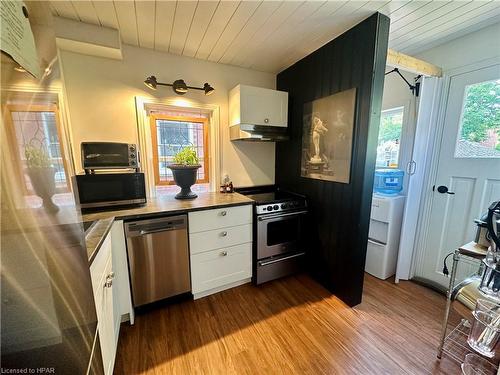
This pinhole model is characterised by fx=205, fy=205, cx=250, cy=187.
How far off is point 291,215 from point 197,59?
1.97 metres

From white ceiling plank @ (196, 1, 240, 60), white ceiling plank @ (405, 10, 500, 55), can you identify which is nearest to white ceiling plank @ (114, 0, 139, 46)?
white ceiling plank @ (196, 1, 240, 60)

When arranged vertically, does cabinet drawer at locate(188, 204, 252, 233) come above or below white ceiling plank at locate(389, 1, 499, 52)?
below

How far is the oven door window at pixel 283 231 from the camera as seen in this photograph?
212 cm

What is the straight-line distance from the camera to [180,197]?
6.87 feet

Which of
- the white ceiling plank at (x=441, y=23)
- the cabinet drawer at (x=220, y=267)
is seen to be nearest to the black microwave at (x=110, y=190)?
the cabinet drawer at (x=220, y=267)

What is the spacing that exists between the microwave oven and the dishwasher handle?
0.52 meters

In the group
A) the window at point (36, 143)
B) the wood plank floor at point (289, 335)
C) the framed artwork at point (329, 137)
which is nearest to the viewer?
the window at point (36, 143)

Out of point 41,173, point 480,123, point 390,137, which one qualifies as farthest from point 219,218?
point 480,123

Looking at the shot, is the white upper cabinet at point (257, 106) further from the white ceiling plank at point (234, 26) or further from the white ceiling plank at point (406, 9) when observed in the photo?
the white ceiling plank at point (406, 9)

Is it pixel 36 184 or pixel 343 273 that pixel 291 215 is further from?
pixel 36 184

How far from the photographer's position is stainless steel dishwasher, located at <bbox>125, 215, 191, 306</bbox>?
1609 millimetres

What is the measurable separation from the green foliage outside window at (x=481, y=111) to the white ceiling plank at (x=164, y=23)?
2.54 m

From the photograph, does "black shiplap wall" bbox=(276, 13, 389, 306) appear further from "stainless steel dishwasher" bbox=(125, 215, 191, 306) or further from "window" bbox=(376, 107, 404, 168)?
"stainless steel dishwasher" bbox=(125, 215, 191, 306)

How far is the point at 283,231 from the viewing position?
2.19 metres
